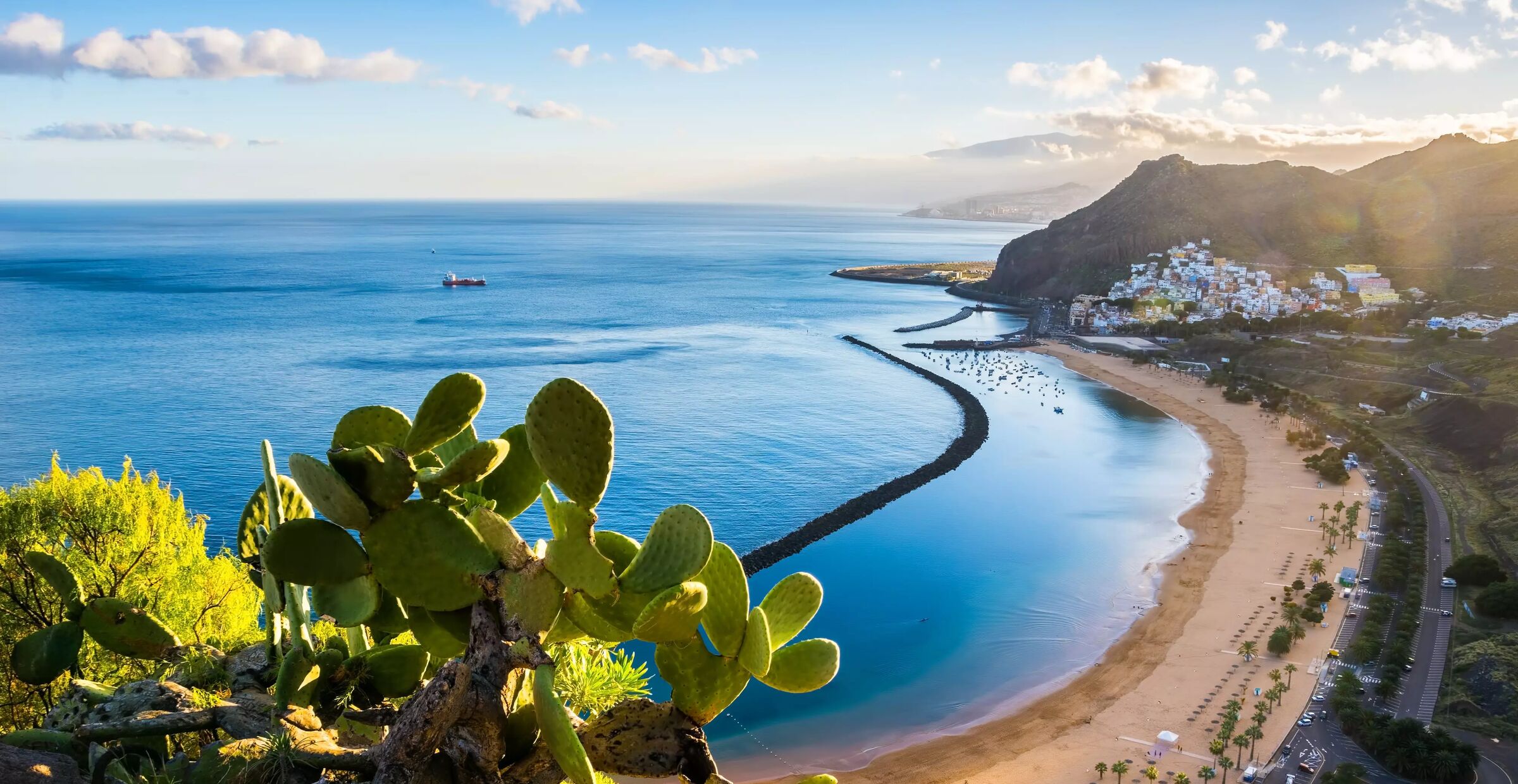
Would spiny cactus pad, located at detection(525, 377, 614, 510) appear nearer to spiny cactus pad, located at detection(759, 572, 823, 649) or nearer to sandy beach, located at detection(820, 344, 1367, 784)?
spiny cactus pad, located at detection(759, 572, 823, 649)

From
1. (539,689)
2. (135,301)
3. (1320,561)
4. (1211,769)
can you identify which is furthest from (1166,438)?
(135,301)

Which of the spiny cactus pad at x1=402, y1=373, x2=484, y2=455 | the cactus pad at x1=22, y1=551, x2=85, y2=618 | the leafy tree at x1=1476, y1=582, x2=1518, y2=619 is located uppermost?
the spiny cactus pad at x1=402, y1=373, x2=484, y2=455

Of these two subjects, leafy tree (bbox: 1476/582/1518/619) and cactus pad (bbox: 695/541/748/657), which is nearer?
cactus pad (bbox: 695/541/748/657)

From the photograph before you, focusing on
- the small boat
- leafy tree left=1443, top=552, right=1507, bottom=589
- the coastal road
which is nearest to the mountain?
the small boat

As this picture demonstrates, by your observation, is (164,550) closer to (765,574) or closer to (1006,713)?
(1006,713)

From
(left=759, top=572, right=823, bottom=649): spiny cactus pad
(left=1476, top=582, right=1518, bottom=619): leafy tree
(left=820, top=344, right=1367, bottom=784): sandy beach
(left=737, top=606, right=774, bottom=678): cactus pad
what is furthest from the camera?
(left=1476, top=582, right=1518, bottom=619): leafy tree

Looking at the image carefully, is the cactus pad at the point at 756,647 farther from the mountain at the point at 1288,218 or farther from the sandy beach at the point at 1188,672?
the mountain at the point at 1288,218

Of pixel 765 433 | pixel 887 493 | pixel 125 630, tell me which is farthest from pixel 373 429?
pixel 765 433
